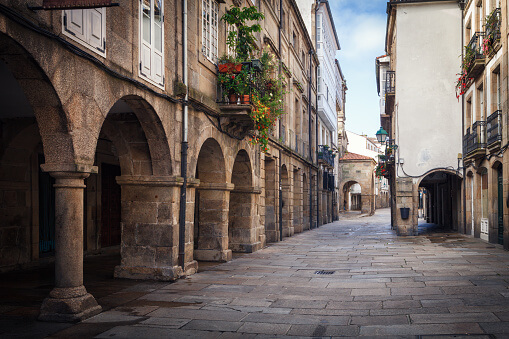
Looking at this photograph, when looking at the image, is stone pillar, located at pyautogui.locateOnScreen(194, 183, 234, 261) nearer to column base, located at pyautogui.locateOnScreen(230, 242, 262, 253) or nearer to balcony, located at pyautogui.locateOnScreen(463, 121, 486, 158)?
column base, located at pyautogui.locateOnScreen(230, 242, 262, 253)

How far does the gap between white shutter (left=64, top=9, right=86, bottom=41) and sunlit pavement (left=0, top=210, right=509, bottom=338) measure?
138 inches

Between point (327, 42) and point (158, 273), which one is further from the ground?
point (327, 42)

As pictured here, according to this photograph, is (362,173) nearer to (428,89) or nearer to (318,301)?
(428,89)

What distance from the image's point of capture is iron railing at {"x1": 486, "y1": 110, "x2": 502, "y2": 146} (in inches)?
563

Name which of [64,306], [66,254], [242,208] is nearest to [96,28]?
[66,254]

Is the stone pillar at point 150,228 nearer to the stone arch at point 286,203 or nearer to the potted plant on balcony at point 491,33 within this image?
the potted plant on balcony at point 491,33

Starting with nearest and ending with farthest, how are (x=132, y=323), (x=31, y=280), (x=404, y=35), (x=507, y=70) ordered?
(x=132, y=323) → (x=31, y=280) → (x=507, y=70) → (x=404, y=35)

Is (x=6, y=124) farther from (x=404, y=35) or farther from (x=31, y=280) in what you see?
(x=404, y=35)

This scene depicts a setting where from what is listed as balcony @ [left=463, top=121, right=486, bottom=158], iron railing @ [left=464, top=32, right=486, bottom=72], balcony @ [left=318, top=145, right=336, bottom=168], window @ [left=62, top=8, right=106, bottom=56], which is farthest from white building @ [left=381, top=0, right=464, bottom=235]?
window @ [left=62, top=8, right=106, bottom=56]

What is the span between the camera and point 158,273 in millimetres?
9023

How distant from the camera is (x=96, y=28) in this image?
22.0 feet

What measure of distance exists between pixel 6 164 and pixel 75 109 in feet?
15.7

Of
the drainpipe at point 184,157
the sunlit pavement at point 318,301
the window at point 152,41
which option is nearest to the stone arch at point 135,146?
the drainpipe at point 184,157

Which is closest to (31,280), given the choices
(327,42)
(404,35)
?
(404,35)
